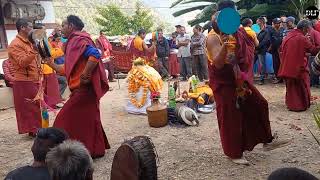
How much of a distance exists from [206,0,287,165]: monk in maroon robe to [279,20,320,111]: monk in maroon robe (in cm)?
258

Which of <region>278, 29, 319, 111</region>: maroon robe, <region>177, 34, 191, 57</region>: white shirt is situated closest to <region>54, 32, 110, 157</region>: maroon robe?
<region>278, 29, 319, 111</region>: maroon robe

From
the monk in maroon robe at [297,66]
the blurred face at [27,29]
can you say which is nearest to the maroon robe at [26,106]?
the blurred face at [27,29]

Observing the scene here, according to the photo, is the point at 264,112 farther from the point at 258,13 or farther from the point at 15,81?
the point at 258,13

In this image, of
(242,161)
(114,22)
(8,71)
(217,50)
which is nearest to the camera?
(217,50)

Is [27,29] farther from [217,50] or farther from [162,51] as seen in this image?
[162,51]

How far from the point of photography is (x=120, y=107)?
8.77 meters

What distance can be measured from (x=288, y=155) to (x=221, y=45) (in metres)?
1.65

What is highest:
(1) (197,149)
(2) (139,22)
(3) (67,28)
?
(2) (139,22)

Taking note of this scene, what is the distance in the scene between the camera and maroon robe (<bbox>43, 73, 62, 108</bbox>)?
8.77 meters

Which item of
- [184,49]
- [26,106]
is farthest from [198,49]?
[26,106]

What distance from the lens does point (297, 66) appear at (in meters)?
7.09

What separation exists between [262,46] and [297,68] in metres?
3.22

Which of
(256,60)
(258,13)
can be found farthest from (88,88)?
(258,13)

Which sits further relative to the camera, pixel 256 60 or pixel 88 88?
pixel 256 60
